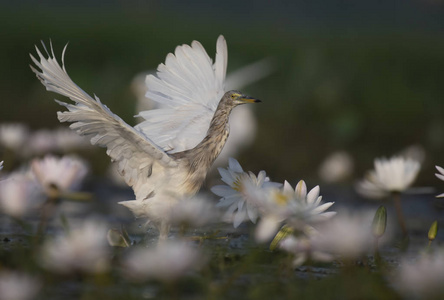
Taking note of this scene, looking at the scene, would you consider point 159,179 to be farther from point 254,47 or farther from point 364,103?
point 254,47

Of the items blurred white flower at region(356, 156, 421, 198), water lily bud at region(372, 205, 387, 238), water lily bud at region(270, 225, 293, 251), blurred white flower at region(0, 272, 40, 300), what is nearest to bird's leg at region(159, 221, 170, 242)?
water lily bud at region(270, 225, 293, 251)

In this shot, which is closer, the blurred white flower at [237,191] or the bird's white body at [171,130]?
the blurred white flower at [237,191]

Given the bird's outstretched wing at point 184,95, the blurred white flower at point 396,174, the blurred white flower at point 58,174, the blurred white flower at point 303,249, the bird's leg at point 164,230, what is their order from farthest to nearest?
the bird's outstretched wing at point 184,95, the bird's leg at point 164,230, the blurred white flower at point 396,174, the blurred white flower at point 303,249, the blurred white flower at point 58,174

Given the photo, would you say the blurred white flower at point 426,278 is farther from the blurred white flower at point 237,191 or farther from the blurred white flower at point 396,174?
the blurred white flower at point 396,174

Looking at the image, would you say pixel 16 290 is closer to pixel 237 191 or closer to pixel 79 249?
pixel 79 249

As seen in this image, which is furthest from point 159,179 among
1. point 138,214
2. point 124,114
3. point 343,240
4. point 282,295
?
point 124,114

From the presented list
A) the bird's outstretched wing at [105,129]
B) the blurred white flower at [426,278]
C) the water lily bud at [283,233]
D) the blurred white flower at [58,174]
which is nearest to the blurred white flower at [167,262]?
the blurred white flower at [426,278]
